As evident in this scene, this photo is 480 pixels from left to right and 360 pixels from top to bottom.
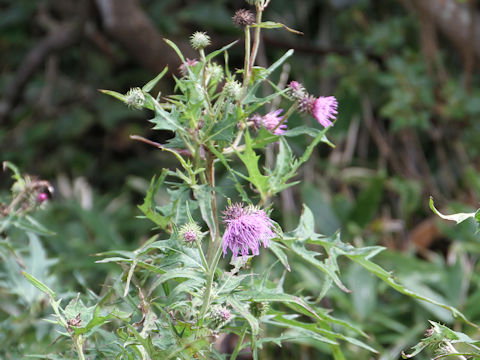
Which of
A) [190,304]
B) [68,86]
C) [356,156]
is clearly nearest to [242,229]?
[190,304]

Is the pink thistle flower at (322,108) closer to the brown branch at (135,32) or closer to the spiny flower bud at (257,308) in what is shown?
the spiny flower bud at (257,308)

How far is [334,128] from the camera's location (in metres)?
2.43

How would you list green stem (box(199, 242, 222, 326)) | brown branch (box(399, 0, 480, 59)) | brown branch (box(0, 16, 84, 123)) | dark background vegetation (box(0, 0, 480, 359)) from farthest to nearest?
brown branch (box(0, 16, 84, 123))
brown branch (box(399, 0, 480, 59))
dark background vegetation (box(0, 0, 480, 359))
green stem (box(199, 242, 222, 326))

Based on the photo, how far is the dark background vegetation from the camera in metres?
1.90

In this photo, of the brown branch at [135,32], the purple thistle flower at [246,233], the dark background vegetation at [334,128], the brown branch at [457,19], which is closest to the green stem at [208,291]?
the purple thistle flower at [246,233]

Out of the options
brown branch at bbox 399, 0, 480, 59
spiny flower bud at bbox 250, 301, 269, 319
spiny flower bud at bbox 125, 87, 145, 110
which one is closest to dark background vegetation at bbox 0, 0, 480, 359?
brown branch at bbox 399, 0, 480, 59

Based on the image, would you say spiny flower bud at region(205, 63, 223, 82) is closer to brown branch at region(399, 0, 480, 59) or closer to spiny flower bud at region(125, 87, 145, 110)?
spiny flower bud at region(125, 87, 145, 110)

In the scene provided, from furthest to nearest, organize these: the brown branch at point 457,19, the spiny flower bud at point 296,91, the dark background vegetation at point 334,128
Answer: the brown branch at point 457,19
the dark background vegetation at point 334,128
the spiny flower bud at point 296,91

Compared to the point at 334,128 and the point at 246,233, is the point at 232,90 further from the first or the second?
the point at 334,128

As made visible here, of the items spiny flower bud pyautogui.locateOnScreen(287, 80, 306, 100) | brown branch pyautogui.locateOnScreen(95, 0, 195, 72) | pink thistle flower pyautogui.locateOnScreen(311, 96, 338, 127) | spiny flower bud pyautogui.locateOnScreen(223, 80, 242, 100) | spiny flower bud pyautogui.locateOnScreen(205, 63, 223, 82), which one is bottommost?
brown branch pyautogui.locateOnScreen(95, 0, 195, 72)

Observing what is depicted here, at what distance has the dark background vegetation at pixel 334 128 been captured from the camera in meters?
1.90

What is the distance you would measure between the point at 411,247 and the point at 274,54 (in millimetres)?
1028

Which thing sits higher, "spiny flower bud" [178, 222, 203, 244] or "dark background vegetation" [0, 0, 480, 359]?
"spiny flower bud" [178, 222, 203, 244]

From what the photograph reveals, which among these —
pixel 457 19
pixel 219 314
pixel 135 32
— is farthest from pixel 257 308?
pixel 457 19
